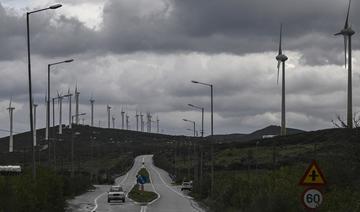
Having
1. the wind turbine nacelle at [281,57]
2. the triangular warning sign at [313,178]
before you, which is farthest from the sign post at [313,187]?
the wind turbine nacelle at [281,57]

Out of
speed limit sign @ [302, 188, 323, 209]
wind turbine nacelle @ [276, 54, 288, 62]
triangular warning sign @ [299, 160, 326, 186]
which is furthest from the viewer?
wind turbine nacelle @ [276, 54, 288, 62]

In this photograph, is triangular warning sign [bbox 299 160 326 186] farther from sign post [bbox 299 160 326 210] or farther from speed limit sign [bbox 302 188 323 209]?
speed limit sign [bbox 302 188 323 209]

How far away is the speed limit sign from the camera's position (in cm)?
2109

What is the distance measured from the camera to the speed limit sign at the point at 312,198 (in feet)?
69.2

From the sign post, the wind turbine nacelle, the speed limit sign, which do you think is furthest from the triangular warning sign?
the wind turbine nacelle

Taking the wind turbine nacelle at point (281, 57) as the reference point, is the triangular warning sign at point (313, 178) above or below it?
below

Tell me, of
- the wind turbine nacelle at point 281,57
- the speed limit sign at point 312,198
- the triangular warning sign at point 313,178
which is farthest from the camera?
the wind turbine nacelle at point 281,57

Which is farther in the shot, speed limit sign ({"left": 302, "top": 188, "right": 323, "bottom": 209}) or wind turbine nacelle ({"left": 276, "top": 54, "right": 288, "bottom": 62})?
wind turbine nacelle ({"left": 276, "top": 54, "right": 288, "bottom": 62})

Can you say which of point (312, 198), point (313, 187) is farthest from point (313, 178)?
point (312, 198)

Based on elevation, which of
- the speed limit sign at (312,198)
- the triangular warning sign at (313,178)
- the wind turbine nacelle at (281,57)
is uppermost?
the wind turbine nacelle at (281,57)

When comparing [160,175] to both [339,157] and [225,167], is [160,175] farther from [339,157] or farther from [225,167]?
[339,157]

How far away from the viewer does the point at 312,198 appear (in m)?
21.1

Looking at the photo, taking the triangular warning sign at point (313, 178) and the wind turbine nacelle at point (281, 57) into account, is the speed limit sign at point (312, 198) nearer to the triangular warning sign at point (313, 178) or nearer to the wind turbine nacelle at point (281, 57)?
the triangular warning sign at point (313, 178)

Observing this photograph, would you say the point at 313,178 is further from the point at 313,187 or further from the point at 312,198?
the point at 312,198
